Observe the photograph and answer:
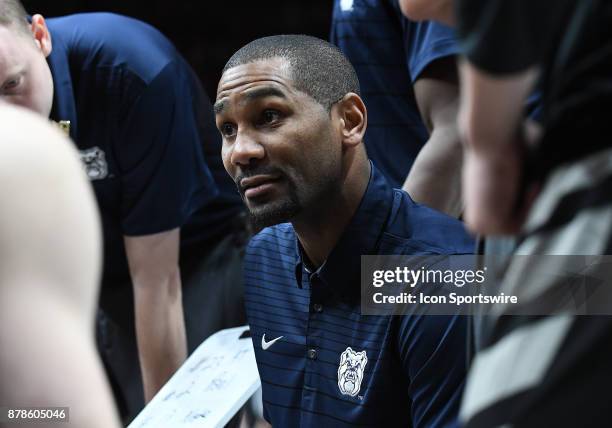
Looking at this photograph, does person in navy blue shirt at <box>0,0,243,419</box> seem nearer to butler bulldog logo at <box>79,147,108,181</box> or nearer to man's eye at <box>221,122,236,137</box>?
butler bulldog logo at <box>79,147,108,181</box>

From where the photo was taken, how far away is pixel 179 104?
9.51 ft

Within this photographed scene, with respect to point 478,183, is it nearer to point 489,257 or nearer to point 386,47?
point 489,257

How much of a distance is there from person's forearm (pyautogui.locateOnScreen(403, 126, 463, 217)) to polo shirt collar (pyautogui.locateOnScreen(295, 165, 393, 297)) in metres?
0.38

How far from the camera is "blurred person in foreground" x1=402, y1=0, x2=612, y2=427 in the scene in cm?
102

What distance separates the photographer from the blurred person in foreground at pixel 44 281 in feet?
3.12

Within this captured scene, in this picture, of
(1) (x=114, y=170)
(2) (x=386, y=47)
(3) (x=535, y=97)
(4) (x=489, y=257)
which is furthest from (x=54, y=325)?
(1) (x=114, y=170)

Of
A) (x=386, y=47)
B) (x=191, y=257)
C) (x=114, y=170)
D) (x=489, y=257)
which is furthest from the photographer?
(x=191, y=257)

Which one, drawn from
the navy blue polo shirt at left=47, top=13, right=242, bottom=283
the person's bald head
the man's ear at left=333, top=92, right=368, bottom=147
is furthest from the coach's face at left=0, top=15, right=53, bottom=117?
the man's ear at left=333, top=92, right=368, bottom=147

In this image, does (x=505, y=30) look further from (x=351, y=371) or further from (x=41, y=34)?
(x=41, y=34)

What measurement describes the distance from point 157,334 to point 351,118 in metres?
1.08

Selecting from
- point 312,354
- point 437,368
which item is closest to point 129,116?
point 312,354

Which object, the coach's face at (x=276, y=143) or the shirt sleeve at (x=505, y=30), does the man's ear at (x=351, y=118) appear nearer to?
the coach's face at (x=276, y=143)

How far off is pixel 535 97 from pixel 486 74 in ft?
1.77

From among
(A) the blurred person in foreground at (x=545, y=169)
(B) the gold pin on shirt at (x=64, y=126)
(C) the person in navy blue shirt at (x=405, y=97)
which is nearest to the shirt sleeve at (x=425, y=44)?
(C) the person in navy blue shirt at (x=405, y=97)
